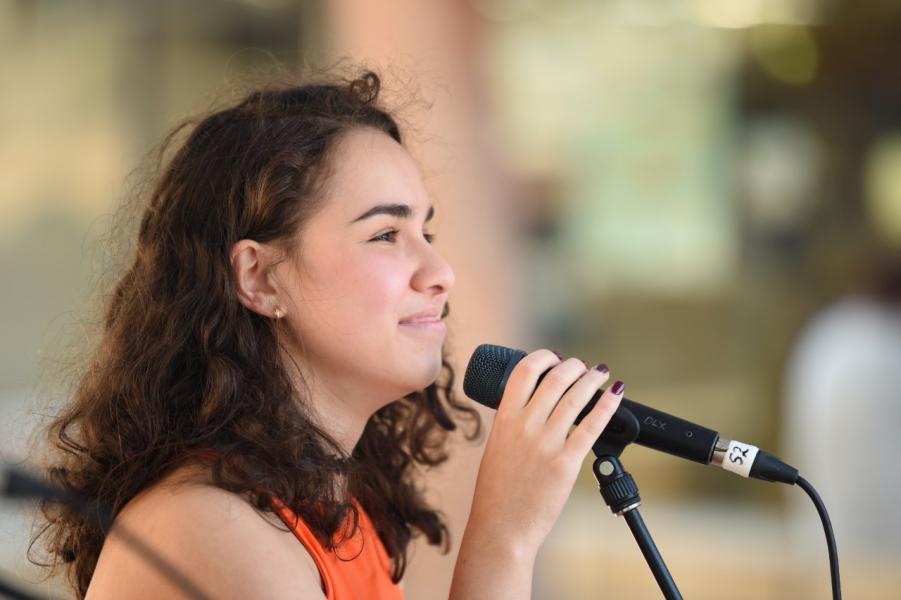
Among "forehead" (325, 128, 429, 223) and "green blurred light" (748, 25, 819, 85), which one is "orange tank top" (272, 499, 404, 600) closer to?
"forehead" (325, 128, 429, 223)

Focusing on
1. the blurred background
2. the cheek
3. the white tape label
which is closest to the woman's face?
the cheek

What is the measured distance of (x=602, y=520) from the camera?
5293 mm

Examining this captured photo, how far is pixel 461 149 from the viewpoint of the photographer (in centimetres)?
338

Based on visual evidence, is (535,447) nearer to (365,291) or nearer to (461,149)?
(365,291)

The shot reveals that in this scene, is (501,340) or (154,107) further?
(154,107)

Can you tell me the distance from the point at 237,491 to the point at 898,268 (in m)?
3.43

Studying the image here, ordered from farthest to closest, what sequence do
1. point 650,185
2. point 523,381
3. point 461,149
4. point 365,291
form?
point 650,185 < point 461,149 < point 365,291 < point 523,381

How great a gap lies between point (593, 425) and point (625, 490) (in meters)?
0.08

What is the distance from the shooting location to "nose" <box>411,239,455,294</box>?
1.53m

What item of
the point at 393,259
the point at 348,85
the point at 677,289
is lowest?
the point at 677,289

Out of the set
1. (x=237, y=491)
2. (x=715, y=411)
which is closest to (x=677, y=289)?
(x=715, y=411)

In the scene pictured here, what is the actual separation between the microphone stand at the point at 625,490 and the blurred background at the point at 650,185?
3.04m

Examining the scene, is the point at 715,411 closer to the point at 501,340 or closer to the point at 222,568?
the point at 501,340

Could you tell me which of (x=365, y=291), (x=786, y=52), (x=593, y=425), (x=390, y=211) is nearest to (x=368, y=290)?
(x=365, y=291)
